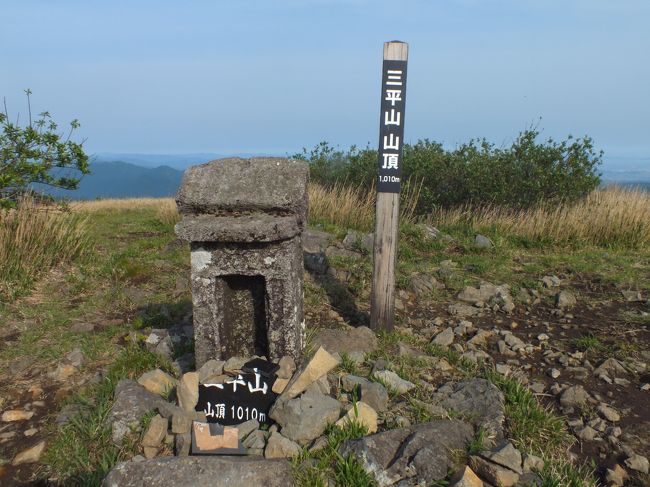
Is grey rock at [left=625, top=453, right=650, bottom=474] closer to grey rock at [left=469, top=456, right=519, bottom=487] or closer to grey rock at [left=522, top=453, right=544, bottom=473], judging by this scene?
grey rock at [left=522, top=453, right=544, bottom=473]

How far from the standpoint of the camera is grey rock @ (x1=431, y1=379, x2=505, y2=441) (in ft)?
10.6

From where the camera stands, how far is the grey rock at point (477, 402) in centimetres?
324

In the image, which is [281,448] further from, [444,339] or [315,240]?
[315,240]

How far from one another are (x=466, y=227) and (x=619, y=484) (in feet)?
21.1

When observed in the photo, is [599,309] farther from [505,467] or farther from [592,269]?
[505,467]

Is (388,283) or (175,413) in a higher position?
(388,283)

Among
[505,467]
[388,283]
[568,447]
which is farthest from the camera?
[388,283]

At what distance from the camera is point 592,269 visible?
6.89 metres

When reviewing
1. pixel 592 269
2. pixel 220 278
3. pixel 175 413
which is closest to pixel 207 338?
pixel 220 278

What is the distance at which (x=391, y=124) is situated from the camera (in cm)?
453

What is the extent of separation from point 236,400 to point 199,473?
873 mm

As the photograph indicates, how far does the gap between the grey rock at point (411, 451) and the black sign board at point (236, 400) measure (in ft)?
2.23

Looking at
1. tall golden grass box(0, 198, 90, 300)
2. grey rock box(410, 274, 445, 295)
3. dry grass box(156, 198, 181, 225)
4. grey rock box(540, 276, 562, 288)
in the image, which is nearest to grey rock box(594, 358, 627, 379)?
grey rock box(540, 276, 562, 288)

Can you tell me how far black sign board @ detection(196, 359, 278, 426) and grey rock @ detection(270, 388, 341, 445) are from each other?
0.17 meters
